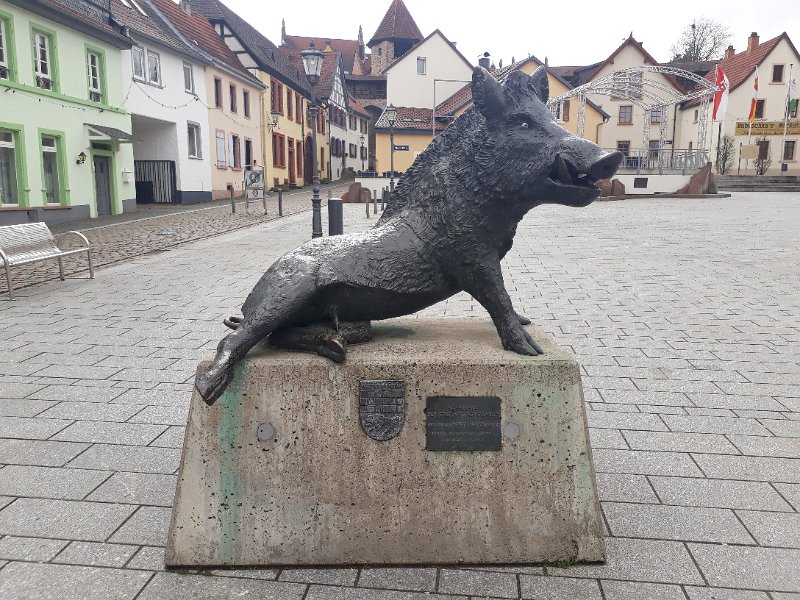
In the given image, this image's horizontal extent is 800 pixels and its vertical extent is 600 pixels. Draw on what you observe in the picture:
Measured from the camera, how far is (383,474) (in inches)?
113

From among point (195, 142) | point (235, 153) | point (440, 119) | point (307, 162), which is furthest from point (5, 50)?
point (307, 162)

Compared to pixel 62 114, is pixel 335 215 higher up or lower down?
lower down

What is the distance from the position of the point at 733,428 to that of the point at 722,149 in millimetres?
44302

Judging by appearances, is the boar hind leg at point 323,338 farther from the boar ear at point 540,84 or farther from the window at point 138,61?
the window at point 138,61

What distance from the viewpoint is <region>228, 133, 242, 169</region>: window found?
103 feet

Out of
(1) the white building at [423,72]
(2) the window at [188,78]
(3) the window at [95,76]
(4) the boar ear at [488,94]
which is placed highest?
(1) the white building at [423,72]

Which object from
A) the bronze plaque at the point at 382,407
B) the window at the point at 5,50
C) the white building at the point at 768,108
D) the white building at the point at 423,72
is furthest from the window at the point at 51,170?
the white building at the point at 768,108

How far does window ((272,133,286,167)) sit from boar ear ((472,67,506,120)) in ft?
118

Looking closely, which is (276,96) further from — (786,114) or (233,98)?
(786,114)

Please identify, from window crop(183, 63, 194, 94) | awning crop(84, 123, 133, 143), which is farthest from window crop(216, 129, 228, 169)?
awning crop(84, 123, 133, 143)

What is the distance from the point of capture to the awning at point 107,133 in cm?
2038

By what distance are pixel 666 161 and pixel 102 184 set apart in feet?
73.3

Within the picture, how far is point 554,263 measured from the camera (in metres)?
11.0

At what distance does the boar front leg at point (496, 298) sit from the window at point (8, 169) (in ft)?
57.7
